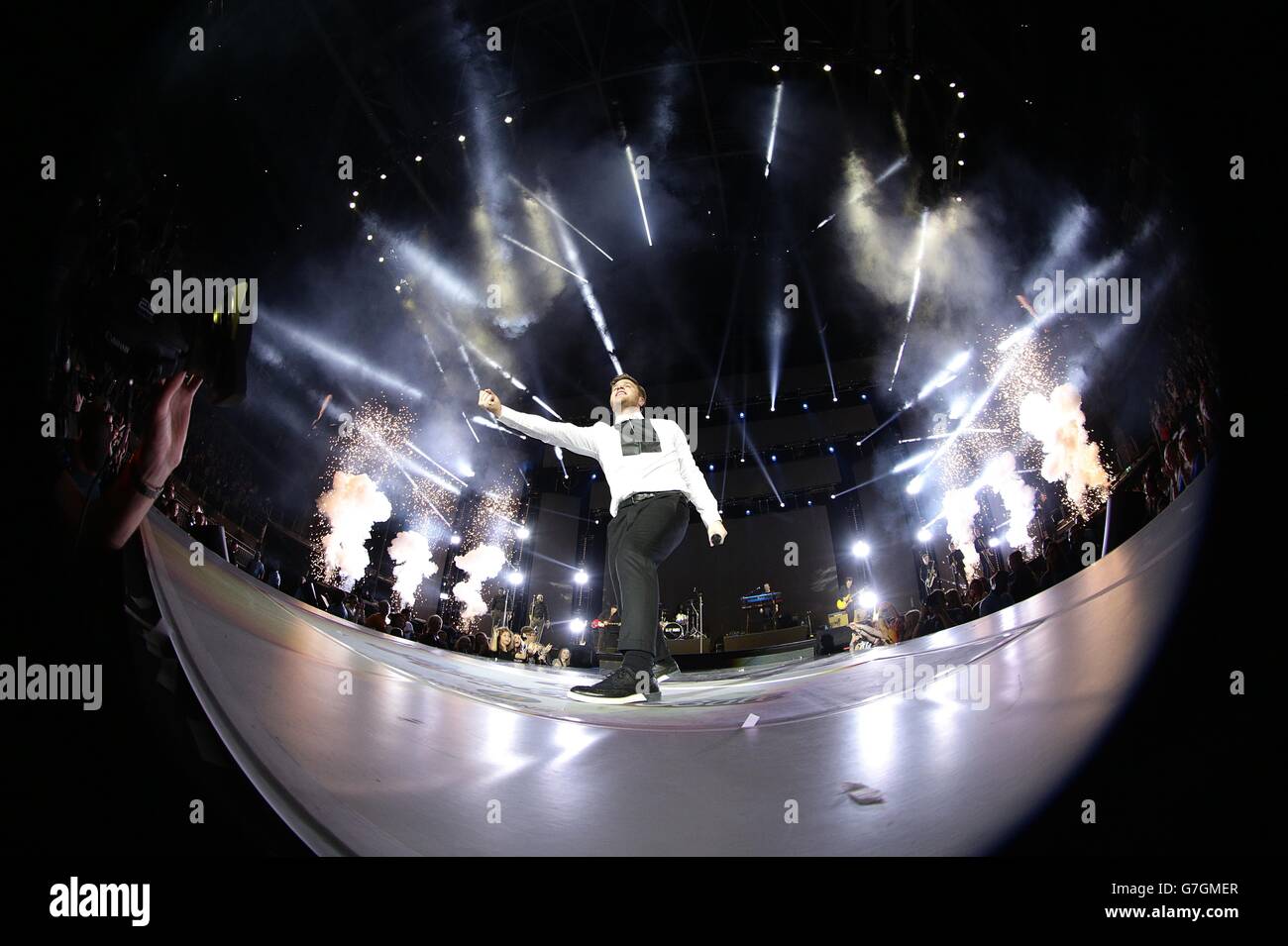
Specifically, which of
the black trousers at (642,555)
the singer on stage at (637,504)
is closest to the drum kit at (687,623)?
the singer on stage at (637,504)

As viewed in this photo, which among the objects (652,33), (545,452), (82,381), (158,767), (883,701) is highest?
(652,33)

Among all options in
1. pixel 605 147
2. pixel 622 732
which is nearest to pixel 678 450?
pixel 622 732

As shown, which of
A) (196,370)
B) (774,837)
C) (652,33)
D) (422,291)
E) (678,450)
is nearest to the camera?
(774,837)

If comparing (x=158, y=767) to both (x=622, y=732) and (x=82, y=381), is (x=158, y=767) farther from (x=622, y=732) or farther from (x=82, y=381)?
(x=622, y=732)

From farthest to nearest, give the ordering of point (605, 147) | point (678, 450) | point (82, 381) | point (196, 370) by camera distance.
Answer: point (605, 147) < point (678, 450) < point (196, 370) < point (82, 381)

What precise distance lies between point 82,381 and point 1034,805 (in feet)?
7.51

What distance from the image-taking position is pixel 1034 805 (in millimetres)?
924

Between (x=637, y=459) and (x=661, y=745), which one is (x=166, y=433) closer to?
(x=661, y=745)

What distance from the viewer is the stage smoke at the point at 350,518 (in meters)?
2.21

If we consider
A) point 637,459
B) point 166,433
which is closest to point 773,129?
point 637,459

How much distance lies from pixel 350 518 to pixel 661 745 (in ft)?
6.75

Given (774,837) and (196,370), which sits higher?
(196,370)
